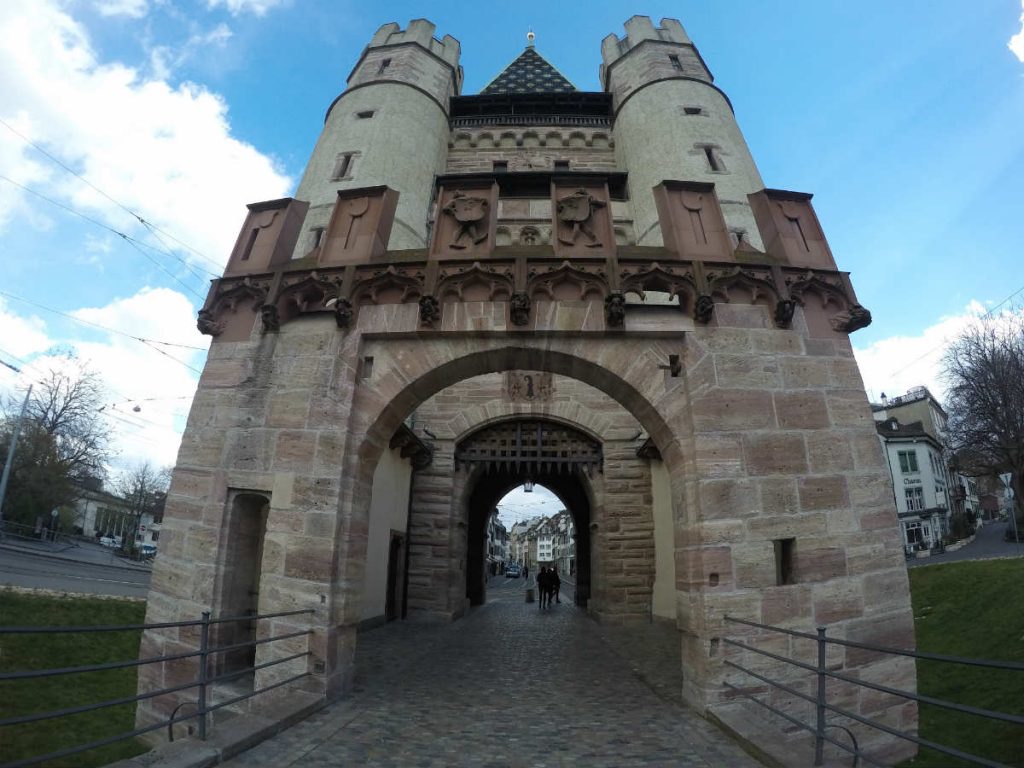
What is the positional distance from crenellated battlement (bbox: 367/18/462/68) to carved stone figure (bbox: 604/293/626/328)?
1829cm

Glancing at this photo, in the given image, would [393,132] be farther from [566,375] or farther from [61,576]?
[61,576]

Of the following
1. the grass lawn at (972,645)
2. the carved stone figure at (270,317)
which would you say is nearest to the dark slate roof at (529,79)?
the carved stone figure at (270,317)

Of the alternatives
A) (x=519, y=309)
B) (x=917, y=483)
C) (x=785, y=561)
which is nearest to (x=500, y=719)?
(x=785, y=561)

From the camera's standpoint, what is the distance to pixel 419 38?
20.3 metres

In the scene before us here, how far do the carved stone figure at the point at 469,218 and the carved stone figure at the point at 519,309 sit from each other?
3.67 ft

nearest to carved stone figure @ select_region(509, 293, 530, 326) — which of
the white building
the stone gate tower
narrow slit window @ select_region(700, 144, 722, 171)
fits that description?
the stone gate tower

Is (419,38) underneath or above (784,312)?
above

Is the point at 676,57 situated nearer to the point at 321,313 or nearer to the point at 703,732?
the point at 321,313

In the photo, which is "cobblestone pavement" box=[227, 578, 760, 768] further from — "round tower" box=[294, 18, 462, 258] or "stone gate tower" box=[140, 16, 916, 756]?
"round tower" box=[294, 18, 462, 258]

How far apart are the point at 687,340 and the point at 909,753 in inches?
190

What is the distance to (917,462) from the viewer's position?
39.6m

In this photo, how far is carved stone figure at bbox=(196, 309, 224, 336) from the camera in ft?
23.2

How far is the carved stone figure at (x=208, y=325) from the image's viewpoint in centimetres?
708

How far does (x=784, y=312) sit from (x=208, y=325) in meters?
6.91
